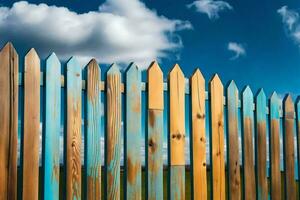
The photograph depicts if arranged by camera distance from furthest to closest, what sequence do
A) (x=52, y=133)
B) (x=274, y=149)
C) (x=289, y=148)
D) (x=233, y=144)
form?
1. (x=289, y=148)
2. (x=274, y=149)
3. (x=233, y=144)
4. (x=52, y=133)

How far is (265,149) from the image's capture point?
20.8 ft

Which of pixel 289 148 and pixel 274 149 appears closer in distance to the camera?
pixel 274 149

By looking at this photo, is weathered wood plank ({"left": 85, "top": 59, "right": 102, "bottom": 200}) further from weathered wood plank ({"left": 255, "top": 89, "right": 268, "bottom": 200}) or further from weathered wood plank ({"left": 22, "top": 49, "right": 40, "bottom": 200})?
weathered wood plank ({"left": 255, "top": 89, "right": 268, "bottom": 200})

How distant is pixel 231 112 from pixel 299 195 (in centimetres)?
234

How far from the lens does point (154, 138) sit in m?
5.13

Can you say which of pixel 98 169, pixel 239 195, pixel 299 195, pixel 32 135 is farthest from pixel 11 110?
pixel 299 195

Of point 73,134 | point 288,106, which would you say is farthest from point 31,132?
point 288,106

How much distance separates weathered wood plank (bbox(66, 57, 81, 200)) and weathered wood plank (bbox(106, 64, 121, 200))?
29 cm

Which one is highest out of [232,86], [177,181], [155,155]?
[232,86]

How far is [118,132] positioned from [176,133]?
0.70 meters

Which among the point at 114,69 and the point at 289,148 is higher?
the point at 114,69

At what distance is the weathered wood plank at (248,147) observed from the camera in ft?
19.9

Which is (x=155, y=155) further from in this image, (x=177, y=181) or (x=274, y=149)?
(x=274, y=149)

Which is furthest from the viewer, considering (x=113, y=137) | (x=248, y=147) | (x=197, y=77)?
(x=248, y=147)
